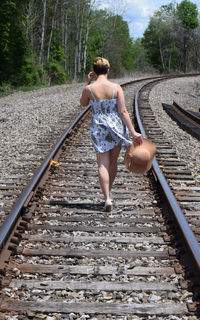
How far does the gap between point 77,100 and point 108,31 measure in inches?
1569

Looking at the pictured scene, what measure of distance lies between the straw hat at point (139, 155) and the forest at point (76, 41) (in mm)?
18860

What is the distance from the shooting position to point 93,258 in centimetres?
349

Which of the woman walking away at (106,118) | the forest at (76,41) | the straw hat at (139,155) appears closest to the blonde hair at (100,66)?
the woman walking away at (106,118)

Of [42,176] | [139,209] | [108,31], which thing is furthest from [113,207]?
[108,31]

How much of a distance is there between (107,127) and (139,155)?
483 mm

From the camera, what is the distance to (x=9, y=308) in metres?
2.72

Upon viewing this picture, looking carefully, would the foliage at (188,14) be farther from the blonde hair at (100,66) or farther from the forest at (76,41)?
the blonde hair at (100,66)

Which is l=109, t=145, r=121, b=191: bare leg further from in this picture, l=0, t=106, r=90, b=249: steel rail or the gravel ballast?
the gravel ballast

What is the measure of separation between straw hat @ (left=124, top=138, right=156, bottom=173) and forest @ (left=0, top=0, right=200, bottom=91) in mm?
18860

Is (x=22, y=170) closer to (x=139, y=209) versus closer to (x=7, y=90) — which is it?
(x=139, y=209)

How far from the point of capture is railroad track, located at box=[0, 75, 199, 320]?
2771mm

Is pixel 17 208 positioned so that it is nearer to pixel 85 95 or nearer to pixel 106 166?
pixel 106 166

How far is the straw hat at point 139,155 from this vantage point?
459 cm

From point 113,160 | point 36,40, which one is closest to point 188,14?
point 36,40
